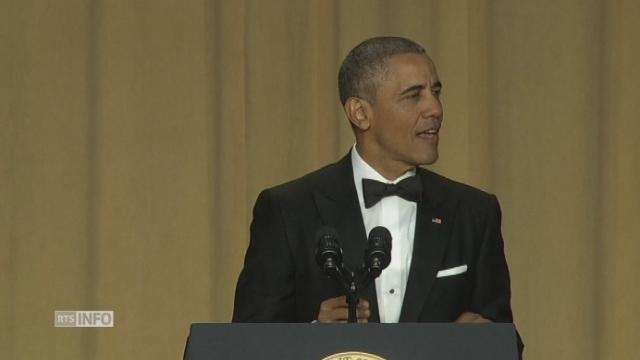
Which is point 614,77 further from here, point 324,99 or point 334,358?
point 334,358

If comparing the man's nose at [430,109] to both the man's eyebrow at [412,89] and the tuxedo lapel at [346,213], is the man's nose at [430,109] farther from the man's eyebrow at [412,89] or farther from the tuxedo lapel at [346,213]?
the tuxedo lapel at [346,213]

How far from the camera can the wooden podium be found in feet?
5.76

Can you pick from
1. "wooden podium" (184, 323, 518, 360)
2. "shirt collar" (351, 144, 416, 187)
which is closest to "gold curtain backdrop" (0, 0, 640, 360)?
"shirt collar" (351, 144, 416, 187)

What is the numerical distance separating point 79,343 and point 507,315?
6.15 ft

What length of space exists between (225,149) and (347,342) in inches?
91.2

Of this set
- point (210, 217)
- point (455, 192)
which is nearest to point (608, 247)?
point (210, 217)

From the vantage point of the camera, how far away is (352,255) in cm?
246

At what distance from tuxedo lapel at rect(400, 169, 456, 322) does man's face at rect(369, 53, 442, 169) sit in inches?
3.7

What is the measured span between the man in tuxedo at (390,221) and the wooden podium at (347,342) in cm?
62

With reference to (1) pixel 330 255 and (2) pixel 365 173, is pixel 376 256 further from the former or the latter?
(2) pixel 365 173

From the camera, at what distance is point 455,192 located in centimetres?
263

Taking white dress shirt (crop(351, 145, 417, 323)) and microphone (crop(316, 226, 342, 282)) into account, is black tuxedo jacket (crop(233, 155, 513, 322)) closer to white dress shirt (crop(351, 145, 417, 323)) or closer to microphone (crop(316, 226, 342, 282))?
white dress shirt (crop(351, 145, 417, 323))

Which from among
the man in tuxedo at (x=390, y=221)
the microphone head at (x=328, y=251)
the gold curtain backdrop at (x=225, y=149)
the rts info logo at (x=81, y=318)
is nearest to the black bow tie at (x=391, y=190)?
the man in tuxedo at (x=390, y=221)

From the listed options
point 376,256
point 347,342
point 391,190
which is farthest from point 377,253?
point 391,190
